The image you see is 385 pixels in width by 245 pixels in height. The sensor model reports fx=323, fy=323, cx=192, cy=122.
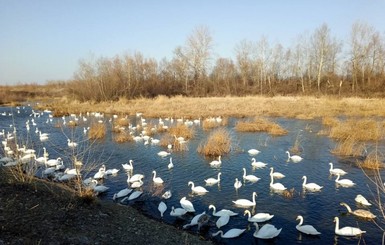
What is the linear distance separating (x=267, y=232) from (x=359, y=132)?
573 inches

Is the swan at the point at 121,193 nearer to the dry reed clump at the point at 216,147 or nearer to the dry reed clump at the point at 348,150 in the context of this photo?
the dry reed clump at the point at 216,147

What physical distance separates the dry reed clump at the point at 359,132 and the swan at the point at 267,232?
43.4ft

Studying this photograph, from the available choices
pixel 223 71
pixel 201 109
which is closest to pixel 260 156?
pixel 201 109

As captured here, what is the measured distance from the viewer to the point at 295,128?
25.4 m

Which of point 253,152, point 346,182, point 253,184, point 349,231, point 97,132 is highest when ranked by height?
point 97,132

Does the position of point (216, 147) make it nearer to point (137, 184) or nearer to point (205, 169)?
point (205, 169)

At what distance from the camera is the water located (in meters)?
9.51

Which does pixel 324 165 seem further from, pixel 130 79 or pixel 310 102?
pixel 130 79

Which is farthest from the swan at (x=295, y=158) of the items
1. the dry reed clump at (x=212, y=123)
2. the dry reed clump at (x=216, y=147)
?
the dry reed clump at (x=212, y=123)

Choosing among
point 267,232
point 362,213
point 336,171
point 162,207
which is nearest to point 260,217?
point 267,232

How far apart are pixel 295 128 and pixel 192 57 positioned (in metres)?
37.6

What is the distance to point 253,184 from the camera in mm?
13156

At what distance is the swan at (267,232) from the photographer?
8.73 m

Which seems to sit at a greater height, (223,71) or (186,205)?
(223,71)
